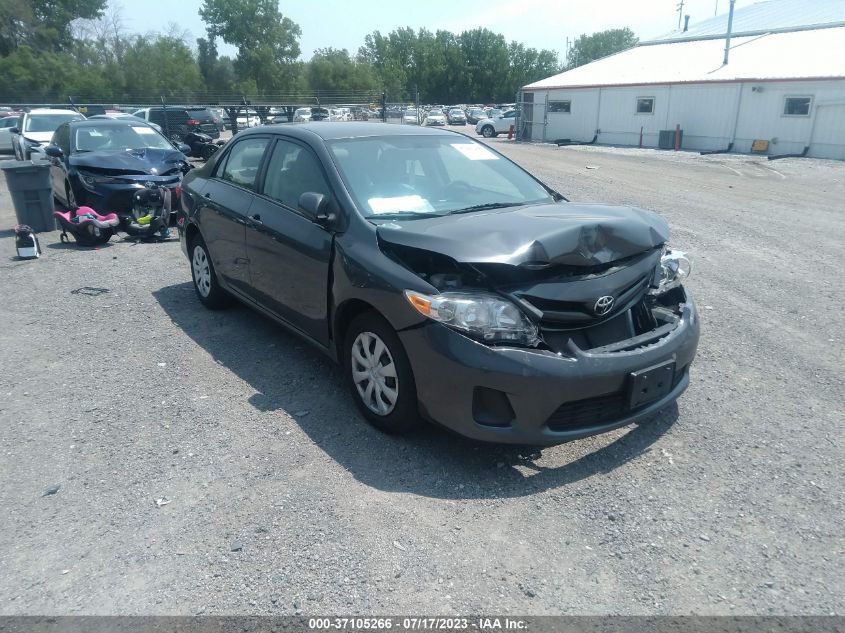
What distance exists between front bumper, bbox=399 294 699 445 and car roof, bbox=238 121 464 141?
6.63 ft

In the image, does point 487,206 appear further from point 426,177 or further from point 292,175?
point 292,175

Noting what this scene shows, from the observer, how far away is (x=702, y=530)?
3.12 m

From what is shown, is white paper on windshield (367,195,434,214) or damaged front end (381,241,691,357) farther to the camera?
white paper on windshield (367,195,434,214)

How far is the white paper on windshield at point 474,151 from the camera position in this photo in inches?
205

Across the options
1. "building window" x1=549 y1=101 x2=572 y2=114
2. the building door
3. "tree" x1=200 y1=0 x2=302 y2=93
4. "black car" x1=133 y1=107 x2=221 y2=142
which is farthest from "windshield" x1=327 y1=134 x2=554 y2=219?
"tree" x1=200 y1=0 x2=302 y2=93

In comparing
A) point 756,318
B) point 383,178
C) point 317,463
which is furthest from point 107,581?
point 756,318

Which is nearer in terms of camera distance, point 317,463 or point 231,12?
point 317,463

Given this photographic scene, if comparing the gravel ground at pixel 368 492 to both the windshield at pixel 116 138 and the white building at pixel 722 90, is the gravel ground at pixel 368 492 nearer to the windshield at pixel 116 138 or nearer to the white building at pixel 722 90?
the windshield at pixel 116 138

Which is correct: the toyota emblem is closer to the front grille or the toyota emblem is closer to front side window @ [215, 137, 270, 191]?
the front grille

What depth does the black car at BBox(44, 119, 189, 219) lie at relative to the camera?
961cm

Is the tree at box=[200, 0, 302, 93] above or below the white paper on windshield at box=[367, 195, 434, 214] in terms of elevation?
above

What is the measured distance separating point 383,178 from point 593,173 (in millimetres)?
15123

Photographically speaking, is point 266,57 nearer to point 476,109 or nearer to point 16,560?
point 476,109

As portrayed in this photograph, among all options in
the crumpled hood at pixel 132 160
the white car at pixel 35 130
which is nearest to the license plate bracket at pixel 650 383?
the crumpled hood at pixel 132 160
